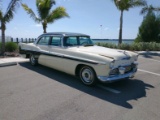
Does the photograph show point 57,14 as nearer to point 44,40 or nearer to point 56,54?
point 44,40

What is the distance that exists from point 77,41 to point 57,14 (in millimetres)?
11061

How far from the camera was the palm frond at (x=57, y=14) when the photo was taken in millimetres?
17256

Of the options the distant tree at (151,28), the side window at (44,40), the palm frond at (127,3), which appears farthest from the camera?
the distant tree at (151,28)

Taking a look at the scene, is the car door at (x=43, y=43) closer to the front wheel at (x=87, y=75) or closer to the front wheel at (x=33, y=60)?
the front wheel at (x=33, y=60)

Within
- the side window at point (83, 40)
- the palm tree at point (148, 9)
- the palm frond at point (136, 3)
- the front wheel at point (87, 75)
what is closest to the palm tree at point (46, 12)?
the palm frond at point (136, 3)

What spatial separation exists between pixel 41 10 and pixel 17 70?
10625mm

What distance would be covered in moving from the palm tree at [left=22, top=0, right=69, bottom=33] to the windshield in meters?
10.8

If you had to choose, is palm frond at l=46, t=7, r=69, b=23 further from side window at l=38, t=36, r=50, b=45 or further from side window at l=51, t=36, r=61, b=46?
side window at l=51, t=36, r=61, b=46

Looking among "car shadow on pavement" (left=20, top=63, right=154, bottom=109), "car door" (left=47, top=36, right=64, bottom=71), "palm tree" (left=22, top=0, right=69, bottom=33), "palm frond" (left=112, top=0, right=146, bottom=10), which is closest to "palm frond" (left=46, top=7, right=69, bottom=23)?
"palm tree" (left=22, top=0, right=69, bottom=33)

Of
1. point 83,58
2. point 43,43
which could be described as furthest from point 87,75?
point 43,43

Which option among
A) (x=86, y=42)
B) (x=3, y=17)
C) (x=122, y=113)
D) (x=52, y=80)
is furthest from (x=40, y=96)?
(x=3, y=17)

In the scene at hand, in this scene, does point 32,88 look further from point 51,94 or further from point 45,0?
point 45,0

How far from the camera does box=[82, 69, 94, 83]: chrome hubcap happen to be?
5731 millimetres

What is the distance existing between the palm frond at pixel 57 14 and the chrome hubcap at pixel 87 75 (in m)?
12.4
